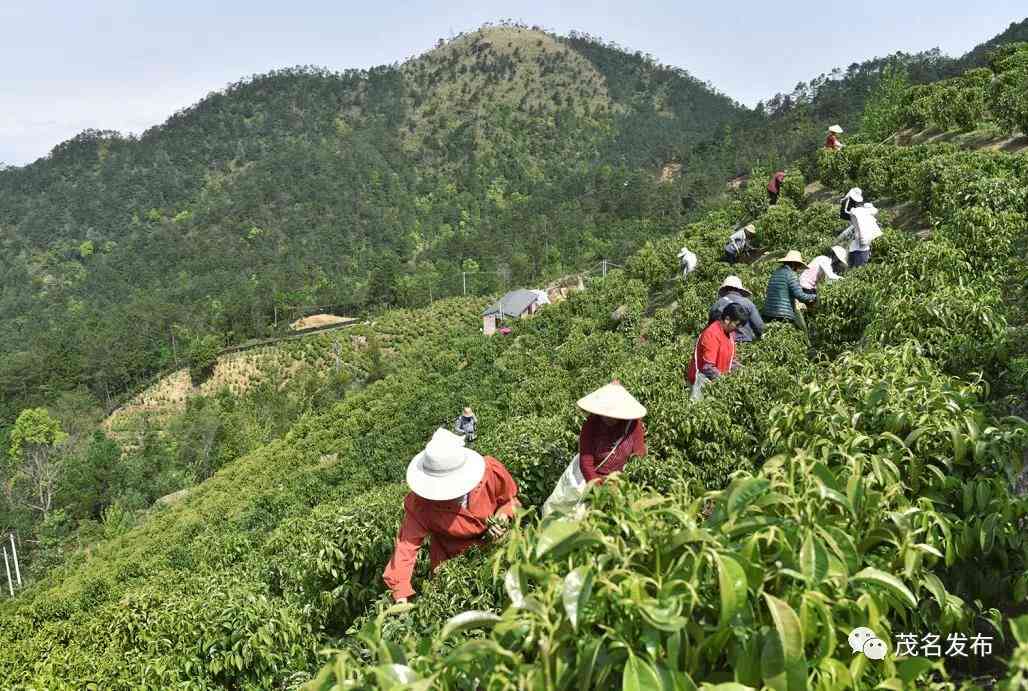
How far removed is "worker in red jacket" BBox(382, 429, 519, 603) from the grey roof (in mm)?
46290

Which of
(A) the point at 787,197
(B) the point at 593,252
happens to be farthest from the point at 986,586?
(B) the point at 593,252

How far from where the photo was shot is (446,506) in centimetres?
354

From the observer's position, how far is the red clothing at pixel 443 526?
11.5ft

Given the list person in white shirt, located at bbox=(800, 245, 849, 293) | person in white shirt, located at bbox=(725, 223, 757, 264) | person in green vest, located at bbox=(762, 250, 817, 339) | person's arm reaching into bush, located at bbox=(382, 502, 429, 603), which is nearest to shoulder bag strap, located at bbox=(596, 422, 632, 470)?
person's arm reaching into bush, located at bbox=(382, 502, 429, 603)

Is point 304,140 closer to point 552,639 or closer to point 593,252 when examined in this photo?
point 593,252

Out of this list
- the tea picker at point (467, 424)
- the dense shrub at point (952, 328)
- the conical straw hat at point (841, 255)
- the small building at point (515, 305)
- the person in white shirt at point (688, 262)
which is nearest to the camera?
the dense shrub at point (952, 328)

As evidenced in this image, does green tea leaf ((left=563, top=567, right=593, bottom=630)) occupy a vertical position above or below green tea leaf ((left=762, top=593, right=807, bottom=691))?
above

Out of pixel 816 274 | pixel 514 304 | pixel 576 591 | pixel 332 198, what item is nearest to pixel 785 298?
pixel 816 274

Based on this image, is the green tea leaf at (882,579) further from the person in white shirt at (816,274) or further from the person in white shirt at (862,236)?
the person in white shirt at (862,236)

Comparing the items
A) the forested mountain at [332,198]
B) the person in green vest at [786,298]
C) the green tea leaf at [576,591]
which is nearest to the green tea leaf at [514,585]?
the green tea leaf at [576,591]

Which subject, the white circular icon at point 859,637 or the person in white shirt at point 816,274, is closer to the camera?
the white circular icon at point 859,637

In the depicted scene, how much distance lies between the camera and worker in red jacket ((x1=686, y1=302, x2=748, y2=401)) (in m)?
5.61

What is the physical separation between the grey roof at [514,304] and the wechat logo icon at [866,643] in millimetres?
48328

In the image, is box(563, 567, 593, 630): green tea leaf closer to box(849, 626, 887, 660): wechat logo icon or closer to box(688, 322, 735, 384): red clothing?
box(849, 626, 887, 660): wechat logo icon
